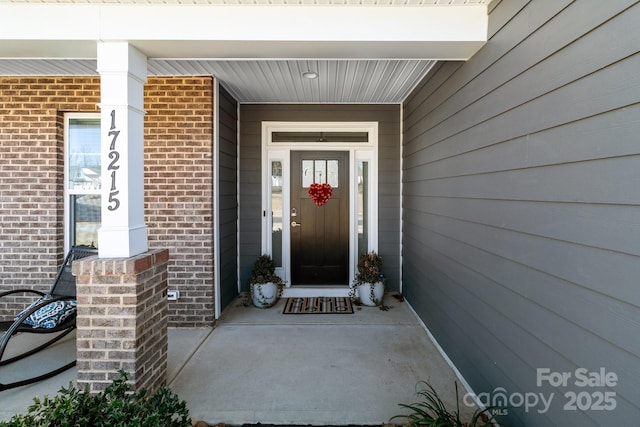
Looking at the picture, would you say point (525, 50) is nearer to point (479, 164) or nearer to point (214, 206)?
point (479, 164)

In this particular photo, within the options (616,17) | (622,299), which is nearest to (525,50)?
(616,17)

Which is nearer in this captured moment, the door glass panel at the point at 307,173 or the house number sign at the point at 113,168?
the house number sign at the point at 113,168

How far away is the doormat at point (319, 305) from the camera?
14.1 ft

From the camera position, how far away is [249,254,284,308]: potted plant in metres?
4.46

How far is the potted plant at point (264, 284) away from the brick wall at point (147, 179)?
0.75 metres

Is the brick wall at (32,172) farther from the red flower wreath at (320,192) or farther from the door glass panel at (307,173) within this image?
the red flower wreath at (320,192)

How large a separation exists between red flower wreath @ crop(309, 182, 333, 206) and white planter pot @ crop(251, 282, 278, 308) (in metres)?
1.24

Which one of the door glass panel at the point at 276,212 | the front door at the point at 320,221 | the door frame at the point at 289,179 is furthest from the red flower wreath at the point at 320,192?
the door glass panel at the point at 276,212

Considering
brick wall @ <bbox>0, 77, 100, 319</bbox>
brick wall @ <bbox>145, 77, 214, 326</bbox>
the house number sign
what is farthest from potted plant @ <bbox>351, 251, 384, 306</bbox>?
brick wall @ <bbox>0, 77, 100, 319</bbox>

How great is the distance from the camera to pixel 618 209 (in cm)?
126

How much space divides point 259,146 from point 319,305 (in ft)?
7.24

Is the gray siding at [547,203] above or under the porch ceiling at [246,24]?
under

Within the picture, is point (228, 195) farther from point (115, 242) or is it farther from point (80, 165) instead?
point (115, 242)

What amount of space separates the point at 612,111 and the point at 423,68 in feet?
8.05
